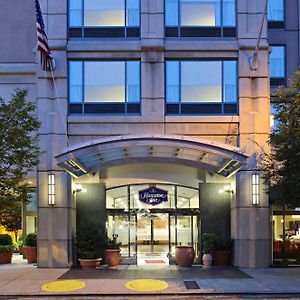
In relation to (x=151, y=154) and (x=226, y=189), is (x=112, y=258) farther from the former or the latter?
(x=226, y=189)

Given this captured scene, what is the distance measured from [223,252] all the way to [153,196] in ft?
13.2

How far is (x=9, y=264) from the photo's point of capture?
71.1ft

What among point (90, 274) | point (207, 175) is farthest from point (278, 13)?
point (90, 274)

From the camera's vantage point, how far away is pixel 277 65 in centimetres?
2328

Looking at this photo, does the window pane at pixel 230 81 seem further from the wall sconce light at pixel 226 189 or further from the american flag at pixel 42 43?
the american flag at pixel 42 43

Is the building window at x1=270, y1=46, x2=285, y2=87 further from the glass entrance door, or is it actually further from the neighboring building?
the glass entrance door

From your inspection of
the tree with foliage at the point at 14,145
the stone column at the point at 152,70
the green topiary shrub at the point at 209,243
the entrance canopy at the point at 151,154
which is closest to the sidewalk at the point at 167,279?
the green topiary shrub at the point at 209,243

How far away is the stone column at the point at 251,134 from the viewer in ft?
63.5

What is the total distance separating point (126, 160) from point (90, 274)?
486cm

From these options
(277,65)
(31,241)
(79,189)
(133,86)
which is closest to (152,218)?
(79,189)

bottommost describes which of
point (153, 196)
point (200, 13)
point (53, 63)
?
point (153, 196)

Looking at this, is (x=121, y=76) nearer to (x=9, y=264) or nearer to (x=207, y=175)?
(x=207, y=175)

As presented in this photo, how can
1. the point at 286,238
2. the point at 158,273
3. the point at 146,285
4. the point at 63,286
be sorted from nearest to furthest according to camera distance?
the point at 63,286
the point at 146,285
the point at 158,273
the point at 286,238

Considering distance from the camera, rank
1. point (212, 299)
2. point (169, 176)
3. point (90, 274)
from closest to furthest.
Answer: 1. point (212, 299)
2. point (90, 274)
3. point (169, 176)
